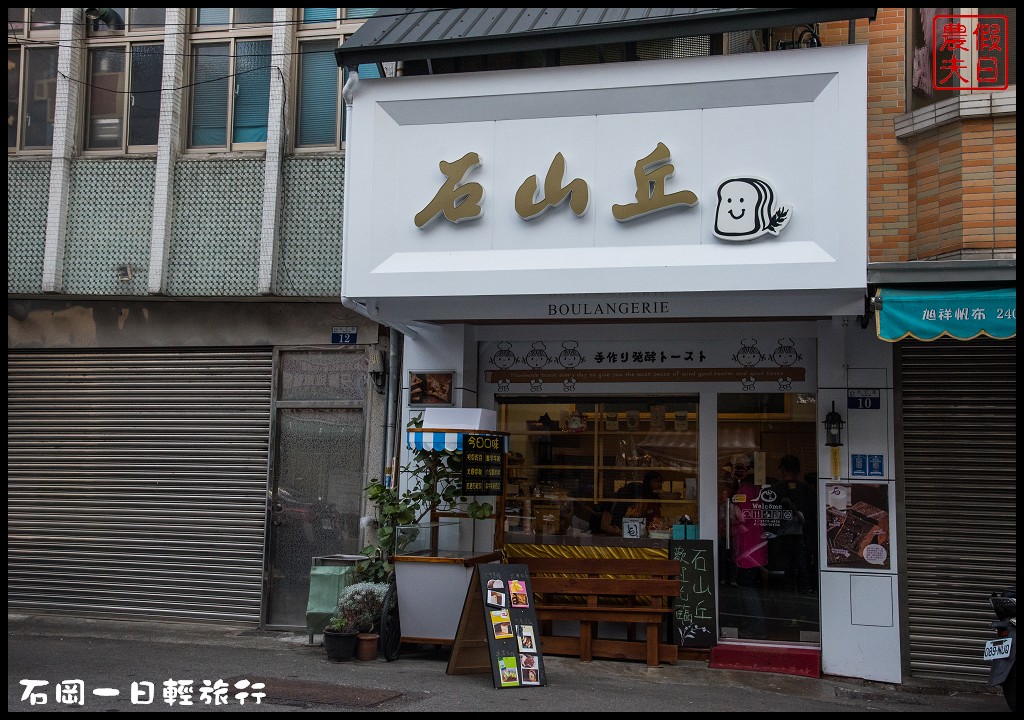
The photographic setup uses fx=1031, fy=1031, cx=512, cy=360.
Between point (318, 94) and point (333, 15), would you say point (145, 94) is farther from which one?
point (333, 15)

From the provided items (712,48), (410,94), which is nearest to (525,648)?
(410,94)

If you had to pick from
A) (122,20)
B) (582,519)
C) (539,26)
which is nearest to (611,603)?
(582,519)

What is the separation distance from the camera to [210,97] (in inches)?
476

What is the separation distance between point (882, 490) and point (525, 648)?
374 cm

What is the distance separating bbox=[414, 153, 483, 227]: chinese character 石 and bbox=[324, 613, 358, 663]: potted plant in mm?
3825

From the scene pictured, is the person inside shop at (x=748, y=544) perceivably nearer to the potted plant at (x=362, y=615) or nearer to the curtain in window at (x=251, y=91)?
the potted plant at (x=362, y=615)

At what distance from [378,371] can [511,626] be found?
3522 mm

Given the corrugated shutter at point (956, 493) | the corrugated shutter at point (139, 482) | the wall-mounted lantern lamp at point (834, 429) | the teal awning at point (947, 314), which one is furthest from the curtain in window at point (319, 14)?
the corrugated shutter at point (956, 493)

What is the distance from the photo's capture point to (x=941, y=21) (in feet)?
32.9

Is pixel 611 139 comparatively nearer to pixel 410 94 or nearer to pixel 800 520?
pixel 410 94

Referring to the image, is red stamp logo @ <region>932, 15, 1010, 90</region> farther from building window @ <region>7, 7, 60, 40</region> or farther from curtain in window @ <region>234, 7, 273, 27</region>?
building window @ <region>7, 7, 60, 40</region>

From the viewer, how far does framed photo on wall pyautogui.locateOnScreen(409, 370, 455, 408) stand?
1091cm

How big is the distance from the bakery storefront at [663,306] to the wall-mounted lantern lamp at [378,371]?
317mm

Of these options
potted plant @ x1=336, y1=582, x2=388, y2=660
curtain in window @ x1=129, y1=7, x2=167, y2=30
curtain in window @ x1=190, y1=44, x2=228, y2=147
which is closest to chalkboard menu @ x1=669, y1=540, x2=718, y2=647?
potted plant @ x1=336, y1=582, x2=388, y2=660
